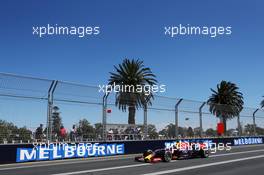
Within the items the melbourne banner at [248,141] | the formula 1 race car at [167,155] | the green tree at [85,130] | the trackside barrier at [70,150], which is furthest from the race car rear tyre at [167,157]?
the melbourne banner at [248,141]

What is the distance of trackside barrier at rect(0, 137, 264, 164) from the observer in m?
16.1

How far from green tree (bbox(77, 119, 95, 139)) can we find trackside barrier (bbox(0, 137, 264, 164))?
16.0 inches

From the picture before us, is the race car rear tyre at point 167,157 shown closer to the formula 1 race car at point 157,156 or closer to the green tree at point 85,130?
the formula 1 race car at point 157,156

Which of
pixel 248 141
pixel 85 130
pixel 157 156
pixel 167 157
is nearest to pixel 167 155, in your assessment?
pixel 167 157

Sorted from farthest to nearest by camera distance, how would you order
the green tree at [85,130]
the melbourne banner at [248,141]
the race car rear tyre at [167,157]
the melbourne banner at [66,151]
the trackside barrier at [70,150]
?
the melbourne banner at [248,141], the green tree at [85,130], the melbourne banner at [66,151], the race car rear tyre at [167,157], the trackside barrier at [70,150]

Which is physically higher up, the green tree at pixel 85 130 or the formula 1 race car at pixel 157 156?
the green tree at pixel 85 130

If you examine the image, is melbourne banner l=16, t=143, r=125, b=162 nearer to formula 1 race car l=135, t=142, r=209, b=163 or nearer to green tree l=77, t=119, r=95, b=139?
green tree l=77, t=119, r=95, b=139

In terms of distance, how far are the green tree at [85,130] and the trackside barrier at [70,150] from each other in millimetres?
406

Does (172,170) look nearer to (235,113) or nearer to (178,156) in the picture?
(178,156)

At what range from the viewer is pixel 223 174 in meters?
12.0

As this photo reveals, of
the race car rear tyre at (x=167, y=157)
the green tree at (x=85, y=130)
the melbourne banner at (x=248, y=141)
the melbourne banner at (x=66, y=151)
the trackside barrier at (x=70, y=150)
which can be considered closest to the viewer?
the trackside barrier at (x=70, y=150)

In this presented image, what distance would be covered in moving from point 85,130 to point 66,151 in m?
1.41

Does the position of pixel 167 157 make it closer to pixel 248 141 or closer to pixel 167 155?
pixel 167 155

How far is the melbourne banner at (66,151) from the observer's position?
54.6 ft
